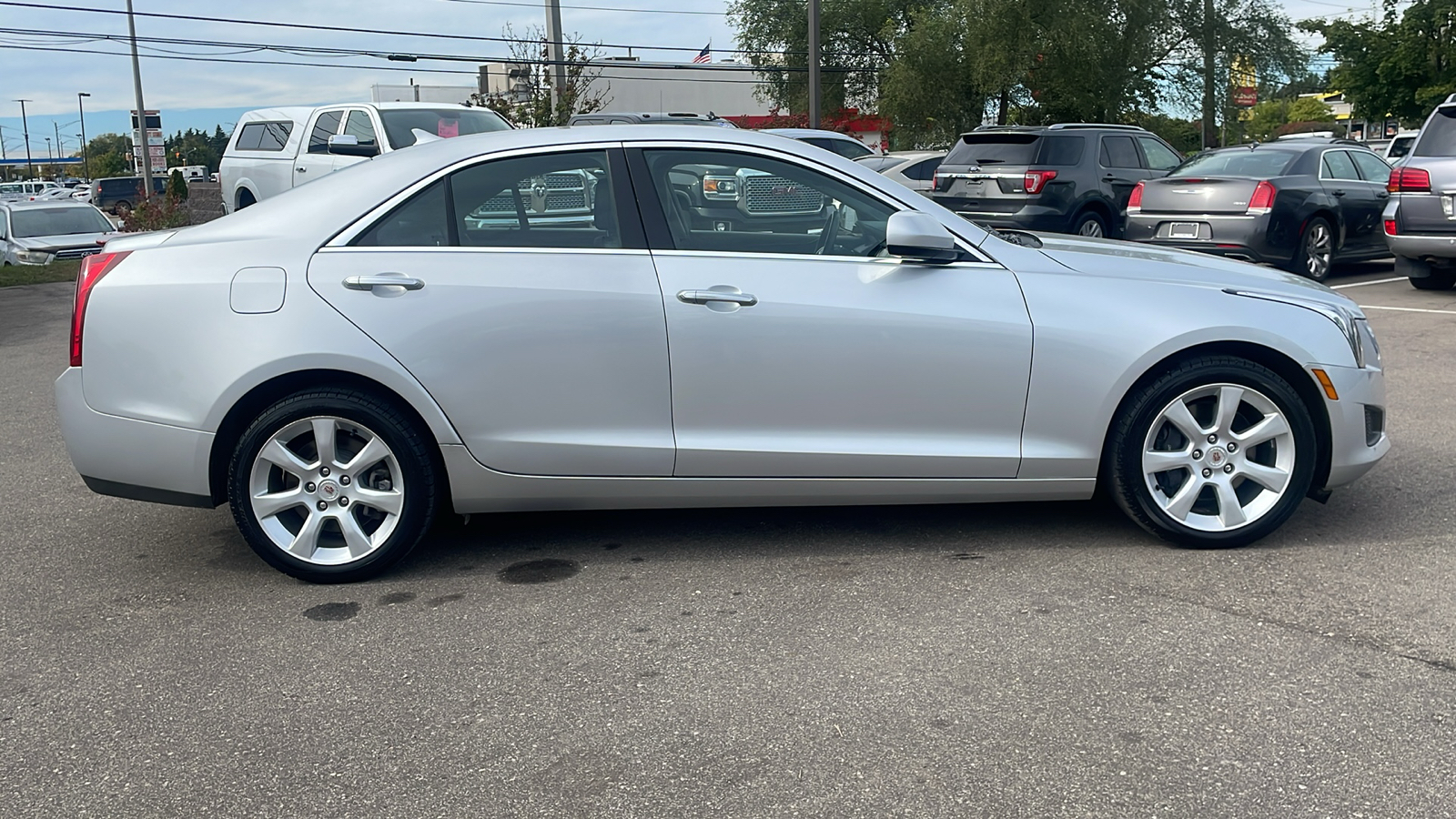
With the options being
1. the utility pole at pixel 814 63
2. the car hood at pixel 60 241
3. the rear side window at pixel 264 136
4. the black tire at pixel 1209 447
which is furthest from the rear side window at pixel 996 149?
the car hood at pixel 60 241

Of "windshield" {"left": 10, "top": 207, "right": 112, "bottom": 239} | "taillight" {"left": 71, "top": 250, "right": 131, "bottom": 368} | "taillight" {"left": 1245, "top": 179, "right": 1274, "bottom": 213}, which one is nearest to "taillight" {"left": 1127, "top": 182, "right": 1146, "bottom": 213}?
"taillight" {"left": 1245, "top": 179, "right": 1274, "bottom": 213}

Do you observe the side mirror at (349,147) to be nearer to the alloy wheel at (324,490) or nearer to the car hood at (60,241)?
the car hood at (60,241)

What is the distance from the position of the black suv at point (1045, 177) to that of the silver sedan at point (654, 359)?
9.29 m

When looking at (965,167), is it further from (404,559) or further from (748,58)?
(748,58)

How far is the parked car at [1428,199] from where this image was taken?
435 inches

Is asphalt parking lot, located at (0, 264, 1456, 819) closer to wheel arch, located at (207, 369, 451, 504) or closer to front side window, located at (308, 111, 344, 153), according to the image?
wheel arch, located at (207, 369, 451, 504)

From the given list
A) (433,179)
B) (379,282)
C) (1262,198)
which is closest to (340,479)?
(379,282)

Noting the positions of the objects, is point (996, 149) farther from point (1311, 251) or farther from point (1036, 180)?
point (1311, 251)

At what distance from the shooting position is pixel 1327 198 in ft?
41.5

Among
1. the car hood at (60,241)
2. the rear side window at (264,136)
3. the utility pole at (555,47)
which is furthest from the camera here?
the utility pole at (555,47)

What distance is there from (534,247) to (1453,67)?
3973 cm

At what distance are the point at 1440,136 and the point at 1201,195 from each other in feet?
6.72

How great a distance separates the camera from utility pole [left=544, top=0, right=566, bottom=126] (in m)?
26.1

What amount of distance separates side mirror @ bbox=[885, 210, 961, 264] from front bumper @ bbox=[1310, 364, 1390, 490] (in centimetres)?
147
